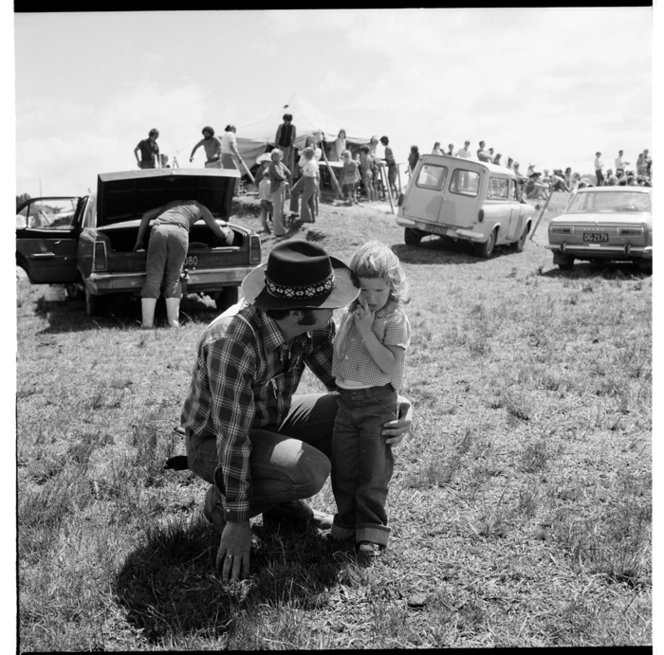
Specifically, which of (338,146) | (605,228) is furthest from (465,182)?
(338,146)

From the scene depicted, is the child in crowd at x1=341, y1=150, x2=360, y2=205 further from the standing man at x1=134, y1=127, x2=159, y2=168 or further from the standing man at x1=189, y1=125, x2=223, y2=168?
the standing man at x1=134, y1=127, x2=159, y2=168

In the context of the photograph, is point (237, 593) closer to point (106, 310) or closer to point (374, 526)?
point (374, 526)

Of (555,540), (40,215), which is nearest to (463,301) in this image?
(40,215)

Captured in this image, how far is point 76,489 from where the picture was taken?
12.7 ft

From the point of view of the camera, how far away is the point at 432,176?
53.0 ft

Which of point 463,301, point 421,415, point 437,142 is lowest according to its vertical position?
point 421,415

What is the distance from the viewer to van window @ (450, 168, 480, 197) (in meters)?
15.7

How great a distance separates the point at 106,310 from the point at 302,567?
7.70 meters

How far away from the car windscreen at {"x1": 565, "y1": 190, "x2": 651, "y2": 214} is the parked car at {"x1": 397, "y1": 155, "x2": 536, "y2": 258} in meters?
2.42

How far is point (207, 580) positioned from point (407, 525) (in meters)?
1.05

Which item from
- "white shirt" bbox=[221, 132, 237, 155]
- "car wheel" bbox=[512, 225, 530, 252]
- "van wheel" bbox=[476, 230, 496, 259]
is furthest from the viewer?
"car wheel" bbox=[512, 225, 530, 252]

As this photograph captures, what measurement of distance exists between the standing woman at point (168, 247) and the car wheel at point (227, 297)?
1.08 metres

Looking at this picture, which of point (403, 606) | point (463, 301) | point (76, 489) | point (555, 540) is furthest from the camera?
point (463, 301)

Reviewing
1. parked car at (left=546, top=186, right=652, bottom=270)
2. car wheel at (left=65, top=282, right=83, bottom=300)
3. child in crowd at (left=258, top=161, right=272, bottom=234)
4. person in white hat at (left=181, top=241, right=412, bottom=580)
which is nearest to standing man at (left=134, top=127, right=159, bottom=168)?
child in crowd at (left=258, top=161, right=272, bottom=234)
